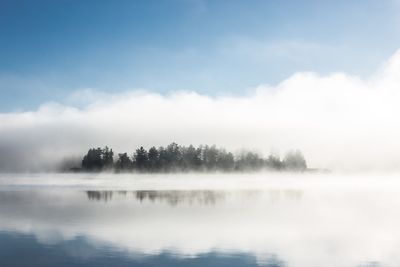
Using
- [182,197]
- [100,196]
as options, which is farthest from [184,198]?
[100,196]

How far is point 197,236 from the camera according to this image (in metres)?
33.9

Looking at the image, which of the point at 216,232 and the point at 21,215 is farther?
the point at 21,215

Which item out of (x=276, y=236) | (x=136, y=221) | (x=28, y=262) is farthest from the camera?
(x=136, y=221)

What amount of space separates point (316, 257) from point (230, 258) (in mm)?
4741

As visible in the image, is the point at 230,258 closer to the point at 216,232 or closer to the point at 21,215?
the point at 216,232

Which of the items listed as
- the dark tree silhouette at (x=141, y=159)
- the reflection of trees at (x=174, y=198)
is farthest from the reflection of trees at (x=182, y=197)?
the dark tree silhouette at (x=141, y=159)

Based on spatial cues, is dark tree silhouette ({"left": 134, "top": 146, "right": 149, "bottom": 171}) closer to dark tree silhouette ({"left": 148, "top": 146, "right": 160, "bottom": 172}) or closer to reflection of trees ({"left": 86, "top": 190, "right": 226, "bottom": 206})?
dark tree silhouette ({"left": 148, "top": 146, "right": 160, "bottom": 172})

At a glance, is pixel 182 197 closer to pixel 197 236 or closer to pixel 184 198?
pixel 184 198

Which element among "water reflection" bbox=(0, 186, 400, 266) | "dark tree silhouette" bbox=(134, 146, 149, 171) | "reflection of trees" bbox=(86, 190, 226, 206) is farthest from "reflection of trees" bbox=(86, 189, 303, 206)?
"dark tree silhouette" bbox=(134, 146, 149, 171)

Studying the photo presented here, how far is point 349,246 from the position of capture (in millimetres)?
31922

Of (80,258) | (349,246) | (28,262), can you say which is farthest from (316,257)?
(28,262)

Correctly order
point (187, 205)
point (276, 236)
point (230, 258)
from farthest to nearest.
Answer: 1. point (187, 205)
2. point (276, 236)
3. point (230, 258)

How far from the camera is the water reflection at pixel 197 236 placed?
26.9m

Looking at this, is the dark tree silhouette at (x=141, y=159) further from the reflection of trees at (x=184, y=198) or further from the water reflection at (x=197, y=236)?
the water reflection at (x=197, y=236)
